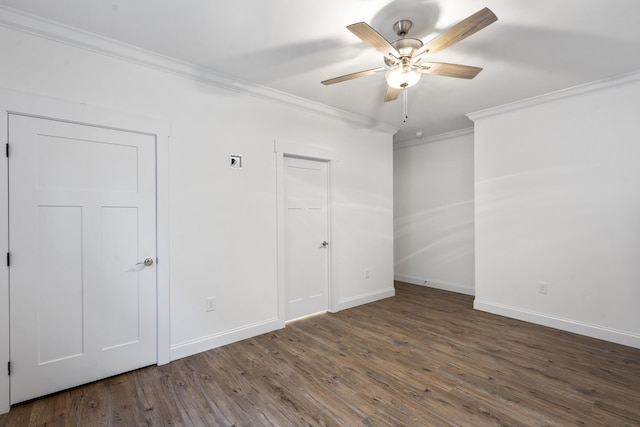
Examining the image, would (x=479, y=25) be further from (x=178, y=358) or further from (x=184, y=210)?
(x=178, y=358)

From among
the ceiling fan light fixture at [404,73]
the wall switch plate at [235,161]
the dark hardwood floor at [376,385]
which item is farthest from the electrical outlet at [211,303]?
the ceiling fan light fixture at [404,73]

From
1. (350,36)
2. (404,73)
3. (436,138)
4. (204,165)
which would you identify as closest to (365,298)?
(204,165)

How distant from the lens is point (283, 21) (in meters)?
2.16

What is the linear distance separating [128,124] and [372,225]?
3.33m

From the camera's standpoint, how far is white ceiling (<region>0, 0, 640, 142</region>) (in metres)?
2.02

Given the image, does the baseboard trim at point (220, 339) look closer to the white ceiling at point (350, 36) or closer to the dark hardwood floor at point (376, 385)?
the dark hardwood floor at point (376, 385)

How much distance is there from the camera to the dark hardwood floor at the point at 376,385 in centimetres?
198

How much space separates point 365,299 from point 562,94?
3.52 m

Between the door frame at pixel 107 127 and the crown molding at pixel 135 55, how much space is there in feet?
1.52

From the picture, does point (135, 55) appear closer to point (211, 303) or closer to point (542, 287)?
point (211, 303)

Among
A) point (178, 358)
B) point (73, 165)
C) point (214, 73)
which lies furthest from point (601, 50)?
point (178, 358)

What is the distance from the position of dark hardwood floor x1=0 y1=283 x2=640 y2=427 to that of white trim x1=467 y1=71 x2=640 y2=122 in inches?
106

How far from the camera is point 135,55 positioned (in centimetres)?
253

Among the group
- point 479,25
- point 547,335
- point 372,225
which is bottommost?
point 547,335
